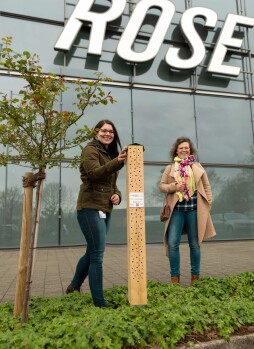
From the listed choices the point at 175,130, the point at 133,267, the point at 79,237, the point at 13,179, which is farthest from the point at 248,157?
the point at 133,267

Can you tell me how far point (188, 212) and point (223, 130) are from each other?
8518 millimetres

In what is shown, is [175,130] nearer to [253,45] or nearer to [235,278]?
[253,45]

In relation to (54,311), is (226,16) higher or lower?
higher

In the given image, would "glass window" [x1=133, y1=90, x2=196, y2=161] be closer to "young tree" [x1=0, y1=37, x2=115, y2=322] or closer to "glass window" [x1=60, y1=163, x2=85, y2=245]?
"glass window" [x1=60, y1=163, x2=85, y2=245]

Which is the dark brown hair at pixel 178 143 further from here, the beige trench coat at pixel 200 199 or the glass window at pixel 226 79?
the glass window at pixel 226 79

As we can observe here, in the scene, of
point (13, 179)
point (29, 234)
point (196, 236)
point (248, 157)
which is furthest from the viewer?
point (248, 157)

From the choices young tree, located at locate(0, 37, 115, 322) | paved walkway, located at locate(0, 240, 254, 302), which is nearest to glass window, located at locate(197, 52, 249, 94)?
paved walkway, located at locate(0, 240, 254, 302)

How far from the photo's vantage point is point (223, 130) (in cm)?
1229

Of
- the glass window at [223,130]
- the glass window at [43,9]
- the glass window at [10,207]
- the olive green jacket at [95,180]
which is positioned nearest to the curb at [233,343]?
the olive green jacket at [95,180]

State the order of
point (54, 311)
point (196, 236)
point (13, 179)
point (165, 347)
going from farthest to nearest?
point (13, 179)
point (196, 236)
point (54, 311)
point (165, 347)

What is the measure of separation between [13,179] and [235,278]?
24.9 feet

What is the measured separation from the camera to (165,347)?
7.80 feet

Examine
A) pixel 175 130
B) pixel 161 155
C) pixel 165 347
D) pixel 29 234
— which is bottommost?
pixel 165 347

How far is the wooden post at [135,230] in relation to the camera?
3.08 meters
